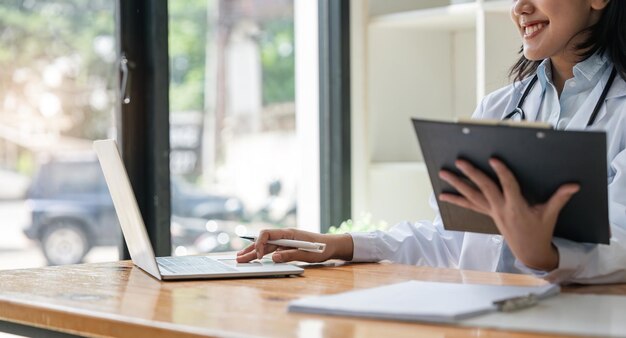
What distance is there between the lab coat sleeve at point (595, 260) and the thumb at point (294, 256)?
42 centimetres

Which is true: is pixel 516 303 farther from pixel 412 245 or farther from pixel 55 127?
pixel 55 127

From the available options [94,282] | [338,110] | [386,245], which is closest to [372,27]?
[338,110]

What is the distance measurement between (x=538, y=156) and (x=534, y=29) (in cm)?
73

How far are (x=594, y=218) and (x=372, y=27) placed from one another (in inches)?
94.8

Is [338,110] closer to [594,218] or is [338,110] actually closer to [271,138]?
[271,138]

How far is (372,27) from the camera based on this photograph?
3.88 metres

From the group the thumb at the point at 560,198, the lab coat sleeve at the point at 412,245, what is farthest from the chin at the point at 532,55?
the thumb at the point at 560,198

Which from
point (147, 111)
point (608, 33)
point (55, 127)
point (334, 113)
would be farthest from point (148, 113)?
point (608, 33)

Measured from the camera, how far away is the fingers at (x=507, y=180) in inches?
58.4

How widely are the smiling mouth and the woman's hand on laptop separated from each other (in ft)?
1.81

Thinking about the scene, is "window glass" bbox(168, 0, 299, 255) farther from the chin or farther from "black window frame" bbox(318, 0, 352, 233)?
the chin

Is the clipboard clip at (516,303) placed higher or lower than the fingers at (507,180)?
lower

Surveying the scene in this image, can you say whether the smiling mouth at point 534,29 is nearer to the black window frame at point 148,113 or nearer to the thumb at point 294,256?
the thumb at point 294,256

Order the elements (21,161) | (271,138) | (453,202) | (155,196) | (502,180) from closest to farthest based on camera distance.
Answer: (502,180) → (453,202) → (21,161) → (155,196) → (271,138)
